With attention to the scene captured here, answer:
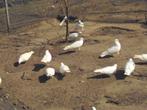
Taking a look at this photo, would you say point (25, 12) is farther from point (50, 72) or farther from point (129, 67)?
point (129, 67)

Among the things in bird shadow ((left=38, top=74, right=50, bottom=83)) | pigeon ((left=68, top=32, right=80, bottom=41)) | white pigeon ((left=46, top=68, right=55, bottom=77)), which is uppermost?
white pigeon ((left=46, top=68, right=55, bottom=77))

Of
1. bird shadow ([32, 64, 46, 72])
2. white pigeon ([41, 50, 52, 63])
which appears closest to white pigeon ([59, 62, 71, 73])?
white pigeon ([41, 50, 52, 63])

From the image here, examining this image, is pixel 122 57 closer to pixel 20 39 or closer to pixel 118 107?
pixel 118 107

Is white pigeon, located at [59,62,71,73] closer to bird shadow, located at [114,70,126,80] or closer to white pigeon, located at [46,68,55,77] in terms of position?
white pigeon, located at [46,68,55,77]

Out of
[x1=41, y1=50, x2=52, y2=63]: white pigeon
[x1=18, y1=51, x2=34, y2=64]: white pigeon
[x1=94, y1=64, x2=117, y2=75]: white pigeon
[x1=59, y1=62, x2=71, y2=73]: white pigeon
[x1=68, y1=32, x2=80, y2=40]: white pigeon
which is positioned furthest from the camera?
[x1=68, y1=32, x2=80, y2=40]: white pigeon

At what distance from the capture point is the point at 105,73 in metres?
14.6

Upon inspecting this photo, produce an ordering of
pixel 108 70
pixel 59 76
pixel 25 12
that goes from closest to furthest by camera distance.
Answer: pixel 108 70
pixel 59 76
pixel 25 12

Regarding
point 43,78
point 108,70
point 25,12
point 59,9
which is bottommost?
point 25,12

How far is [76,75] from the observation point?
15219mm

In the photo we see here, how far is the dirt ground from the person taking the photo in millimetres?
13477

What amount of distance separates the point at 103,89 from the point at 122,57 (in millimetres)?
2466

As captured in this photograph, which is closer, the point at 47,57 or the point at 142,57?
the point at 142,57

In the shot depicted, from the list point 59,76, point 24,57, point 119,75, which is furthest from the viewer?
point 24,57

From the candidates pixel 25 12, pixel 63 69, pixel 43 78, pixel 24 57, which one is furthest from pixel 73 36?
pixel 25 12
